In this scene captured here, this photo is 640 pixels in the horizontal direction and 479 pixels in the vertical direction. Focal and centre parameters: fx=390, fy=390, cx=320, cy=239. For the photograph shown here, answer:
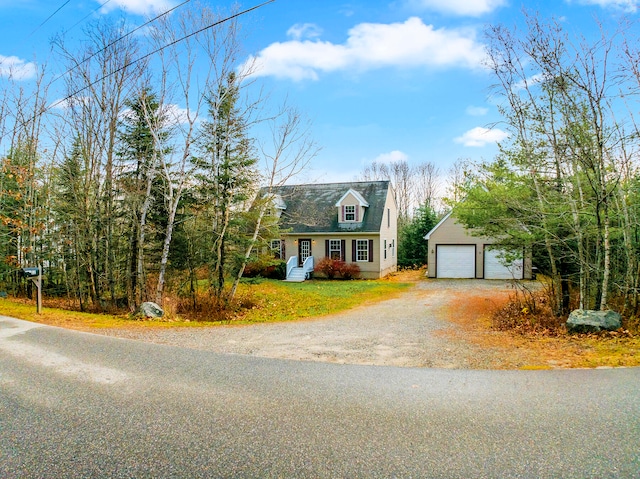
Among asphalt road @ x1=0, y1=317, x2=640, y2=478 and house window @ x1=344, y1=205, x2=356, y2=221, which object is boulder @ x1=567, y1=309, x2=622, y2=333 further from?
house window @ x1=344, y1=205, x2=356, y2=221

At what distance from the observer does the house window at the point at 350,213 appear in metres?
23.4

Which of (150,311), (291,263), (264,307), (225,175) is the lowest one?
(264,307)

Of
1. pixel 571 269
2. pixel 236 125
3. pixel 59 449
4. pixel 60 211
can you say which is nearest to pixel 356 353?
pixel 59 449

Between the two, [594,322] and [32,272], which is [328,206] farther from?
[594,322]

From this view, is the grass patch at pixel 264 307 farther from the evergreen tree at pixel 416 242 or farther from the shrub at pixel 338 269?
the evergreen tree at pixel 416 242

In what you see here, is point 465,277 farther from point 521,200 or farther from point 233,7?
point 233,7

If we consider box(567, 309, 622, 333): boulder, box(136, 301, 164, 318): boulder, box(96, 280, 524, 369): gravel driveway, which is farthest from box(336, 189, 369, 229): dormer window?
box(567, 309, 622, 333): boulder

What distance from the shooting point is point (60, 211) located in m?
13.2

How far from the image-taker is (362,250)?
75.2 feet

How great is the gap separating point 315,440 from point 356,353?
3019 mm

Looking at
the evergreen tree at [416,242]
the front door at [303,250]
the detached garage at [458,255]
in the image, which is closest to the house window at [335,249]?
the front door at [303,250]

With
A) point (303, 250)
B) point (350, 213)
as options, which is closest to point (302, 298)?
point (303, 250)

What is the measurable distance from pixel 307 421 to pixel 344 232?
774 inches

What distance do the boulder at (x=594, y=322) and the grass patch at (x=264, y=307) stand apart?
637 centimetres
